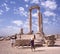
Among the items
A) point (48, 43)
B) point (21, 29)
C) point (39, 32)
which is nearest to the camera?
point (48, 43)

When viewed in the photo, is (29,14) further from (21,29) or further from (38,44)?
(38,44)

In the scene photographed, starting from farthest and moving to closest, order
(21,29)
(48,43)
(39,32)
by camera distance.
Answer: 1. (21,29)
2. (39,32)
3. (48,43)

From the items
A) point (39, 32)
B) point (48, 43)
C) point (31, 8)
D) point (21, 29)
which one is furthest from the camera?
point (21, 29)

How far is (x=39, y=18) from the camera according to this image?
141ft

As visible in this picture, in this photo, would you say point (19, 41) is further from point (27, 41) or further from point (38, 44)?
point (38, 44)

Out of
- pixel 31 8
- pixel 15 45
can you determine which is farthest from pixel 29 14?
pixel 15 45

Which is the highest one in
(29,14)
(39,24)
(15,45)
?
(29,14)

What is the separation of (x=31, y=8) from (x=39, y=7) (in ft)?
7.86

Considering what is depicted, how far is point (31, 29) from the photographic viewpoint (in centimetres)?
4538

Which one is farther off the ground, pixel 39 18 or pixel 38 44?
pixel 39 18

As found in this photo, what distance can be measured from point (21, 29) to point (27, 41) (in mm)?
27100

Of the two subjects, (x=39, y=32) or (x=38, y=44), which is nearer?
(x=38, y=44)

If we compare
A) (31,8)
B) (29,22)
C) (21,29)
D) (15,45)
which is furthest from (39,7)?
(15,45)

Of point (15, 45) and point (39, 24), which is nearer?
point (15, 45)
